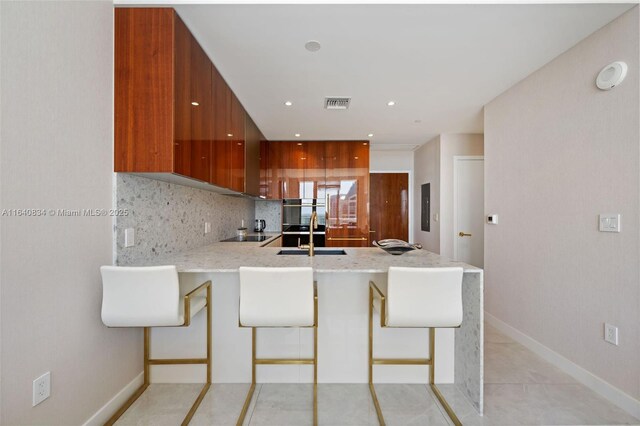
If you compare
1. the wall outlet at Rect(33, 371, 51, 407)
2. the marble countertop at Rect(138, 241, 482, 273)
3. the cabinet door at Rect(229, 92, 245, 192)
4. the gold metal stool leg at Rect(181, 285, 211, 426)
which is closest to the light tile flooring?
the gold metal stool leg at Rect(181, 285, 211, 426)

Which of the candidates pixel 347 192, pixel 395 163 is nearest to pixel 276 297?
pixel 347 192

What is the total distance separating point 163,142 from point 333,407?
75.6 inches

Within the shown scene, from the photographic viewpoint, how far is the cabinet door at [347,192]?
4551mm

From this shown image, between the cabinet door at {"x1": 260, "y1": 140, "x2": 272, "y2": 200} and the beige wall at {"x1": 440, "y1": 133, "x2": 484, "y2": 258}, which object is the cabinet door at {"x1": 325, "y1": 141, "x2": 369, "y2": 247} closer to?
the cabinet door at {"x1": 260, "y1": 140, "x2": 272, "y2": 200}

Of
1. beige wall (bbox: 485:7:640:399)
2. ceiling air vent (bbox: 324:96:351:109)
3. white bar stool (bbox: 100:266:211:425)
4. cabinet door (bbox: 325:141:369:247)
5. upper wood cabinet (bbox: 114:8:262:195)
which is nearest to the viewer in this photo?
white bar stool (bbox: 100:266:211:425)

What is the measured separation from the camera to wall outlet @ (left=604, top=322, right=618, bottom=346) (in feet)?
5.78

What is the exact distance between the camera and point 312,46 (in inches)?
78.5

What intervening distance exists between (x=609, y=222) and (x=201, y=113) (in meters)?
2.92

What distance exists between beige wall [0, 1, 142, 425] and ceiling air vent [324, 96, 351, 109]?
191cm

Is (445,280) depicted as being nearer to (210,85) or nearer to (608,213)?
(608,213)

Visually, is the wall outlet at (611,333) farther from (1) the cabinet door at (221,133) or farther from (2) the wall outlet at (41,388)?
(2) the wall outlet at (41,388)

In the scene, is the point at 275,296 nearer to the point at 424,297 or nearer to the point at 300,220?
the point at 424,297

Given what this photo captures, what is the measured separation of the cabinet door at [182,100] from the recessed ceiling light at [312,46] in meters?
0.80

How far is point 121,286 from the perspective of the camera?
1.42m
